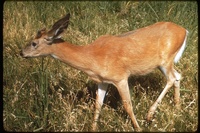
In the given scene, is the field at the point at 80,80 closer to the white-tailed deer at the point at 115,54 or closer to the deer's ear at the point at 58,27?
the white-tailed deer at the point at 115,54

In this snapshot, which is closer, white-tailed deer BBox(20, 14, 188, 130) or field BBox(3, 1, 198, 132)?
field BBox(3, 1, 198, 132)

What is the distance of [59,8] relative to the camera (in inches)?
291

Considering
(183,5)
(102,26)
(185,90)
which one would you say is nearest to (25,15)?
(102,26)

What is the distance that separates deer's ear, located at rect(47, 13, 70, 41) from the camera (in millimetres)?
4660

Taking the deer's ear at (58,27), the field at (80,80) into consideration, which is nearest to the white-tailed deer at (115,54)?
the deer's ear at (58,27)

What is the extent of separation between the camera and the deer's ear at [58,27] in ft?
15.3

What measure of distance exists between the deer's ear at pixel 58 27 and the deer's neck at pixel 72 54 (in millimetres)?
103

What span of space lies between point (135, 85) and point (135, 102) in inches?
14.7

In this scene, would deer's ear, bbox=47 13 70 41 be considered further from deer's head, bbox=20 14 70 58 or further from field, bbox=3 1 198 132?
field, bbox=3 1 198 132

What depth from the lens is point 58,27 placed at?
4691 mm

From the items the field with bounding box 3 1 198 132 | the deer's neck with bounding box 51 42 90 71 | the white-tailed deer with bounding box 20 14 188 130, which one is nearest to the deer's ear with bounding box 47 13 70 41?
the white-tailed deer with bounding box 20 14 188 130

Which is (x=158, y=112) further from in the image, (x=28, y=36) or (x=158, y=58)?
(x=28, y=36)

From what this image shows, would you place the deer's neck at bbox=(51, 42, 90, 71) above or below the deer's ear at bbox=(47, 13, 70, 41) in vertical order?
below

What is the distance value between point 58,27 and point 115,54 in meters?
0.64
